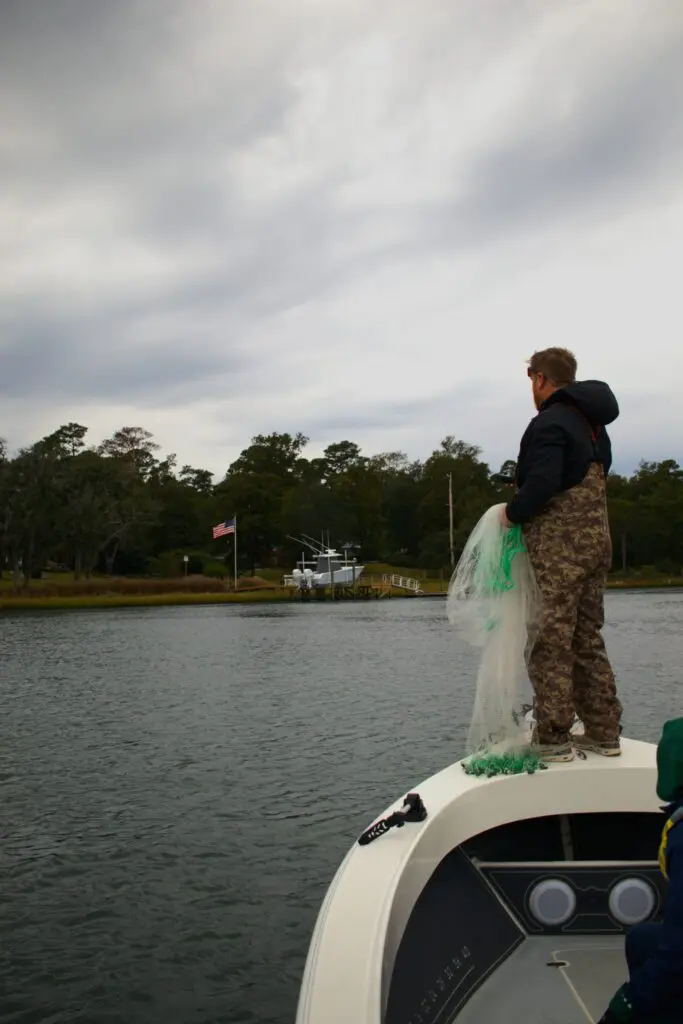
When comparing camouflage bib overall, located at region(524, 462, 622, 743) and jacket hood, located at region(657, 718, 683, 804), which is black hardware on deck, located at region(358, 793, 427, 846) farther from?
jacket hood, located at region(657, 718, 683, 804)

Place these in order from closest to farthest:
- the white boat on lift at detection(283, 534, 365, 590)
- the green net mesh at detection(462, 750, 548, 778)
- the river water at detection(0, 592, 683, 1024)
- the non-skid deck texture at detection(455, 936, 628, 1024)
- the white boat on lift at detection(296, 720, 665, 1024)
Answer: the white boat on lift at detection(296, 720, 665, 1024) → the non-skid deck texture at detection(455, 936, 628, 1024) → the green net mesh at detection(462, 750, 548, 778) → the river water at detection(0, 592, 683, 1024) → the white boat on lift at detection(283, 534, 365, 590)

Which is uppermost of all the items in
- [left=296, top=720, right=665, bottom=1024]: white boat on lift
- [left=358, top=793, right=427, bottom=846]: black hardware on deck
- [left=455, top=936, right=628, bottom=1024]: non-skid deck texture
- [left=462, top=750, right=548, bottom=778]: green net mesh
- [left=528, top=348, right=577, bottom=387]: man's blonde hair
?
[left=528, top=348, right=577, bottom=387]: man's blonde hair

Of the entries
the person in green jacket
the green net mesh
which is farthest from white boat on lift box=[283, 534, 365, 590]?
the person in green jacket

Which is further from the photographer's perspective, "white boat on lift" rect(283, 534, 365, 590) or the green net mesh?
"white boat on lift" rect(283, 534, 365, 590)

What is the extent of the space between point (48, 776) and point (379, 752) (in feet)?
11.5

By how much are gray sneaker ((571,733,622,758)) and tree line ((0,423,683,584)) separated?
258 ft

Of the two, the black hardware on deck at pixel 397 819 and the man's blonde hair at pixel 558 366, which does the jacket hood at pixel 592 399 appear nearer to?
the man's blonde hair at pixel 558 366

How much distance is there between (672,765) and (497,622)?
184 centimetres

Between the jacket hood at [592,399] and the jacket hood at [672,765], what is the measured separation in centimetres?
198

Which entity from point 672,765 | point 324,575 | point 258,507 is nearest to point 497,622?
point 672,765

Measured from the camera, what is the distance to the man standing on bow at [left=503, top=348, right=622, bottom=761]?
12.9ft

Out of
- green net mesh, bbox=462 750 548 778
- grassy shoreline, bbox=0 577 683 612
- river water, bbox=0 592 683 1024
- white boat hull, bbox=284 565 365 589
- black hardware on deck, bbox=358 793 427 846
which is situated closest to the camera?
black hardware on deck, bbox=358 793 427 846

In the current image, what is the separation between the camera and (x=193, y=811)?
26.7 ft

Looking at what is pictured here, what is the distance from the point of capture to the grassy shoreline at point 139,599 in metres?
67.4
